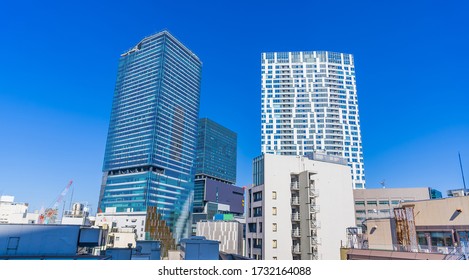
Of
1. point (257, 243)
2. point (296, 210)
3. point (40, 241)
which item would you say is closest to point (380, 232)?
point (296, 210)

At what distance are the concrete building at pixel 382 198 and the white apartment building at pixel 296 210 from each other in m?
35.9

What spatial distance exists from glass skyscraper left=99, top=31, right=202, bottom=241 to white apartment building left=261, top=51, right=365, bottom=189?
55678 millimetres

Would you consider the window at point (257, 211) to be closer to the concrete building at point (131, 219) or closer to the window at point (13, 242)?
the window at point (13, 242)

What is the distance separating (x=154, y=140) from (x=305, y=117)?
76.2 metres

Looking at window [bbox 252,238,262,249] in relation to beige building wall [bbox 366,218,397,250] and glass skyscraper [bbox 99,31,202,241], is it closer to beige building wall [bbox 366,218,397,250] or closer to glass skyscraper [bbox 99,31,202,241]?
beige building wall [bbox 366,218,397,250]

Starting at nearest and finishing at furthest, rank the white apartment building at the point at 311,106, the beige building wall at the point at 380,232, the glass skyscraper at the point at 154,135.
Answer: the beige building wall at the point at 380,232 < the white apartment building at the point at 311,106 < the glass skyscraper at the point at 154,135

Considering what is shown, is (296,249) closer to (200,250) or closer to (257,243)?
(257,243)

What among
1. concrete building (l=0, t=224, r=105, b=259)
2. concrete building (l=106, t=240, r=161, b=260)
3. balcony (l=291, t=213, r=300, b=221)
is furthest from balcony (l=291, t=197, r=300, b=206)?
concrete building (l=0, t=224, r=105, b=259)

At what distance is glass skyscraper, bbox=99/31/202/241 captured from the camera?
143 m

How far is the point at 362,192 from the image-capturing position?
264 feet

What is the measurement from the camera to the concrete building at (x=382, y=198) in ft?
245

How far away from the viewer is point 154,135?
149m

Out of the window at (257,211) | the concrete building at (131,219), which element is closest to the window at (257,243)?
the window at (257,211)
